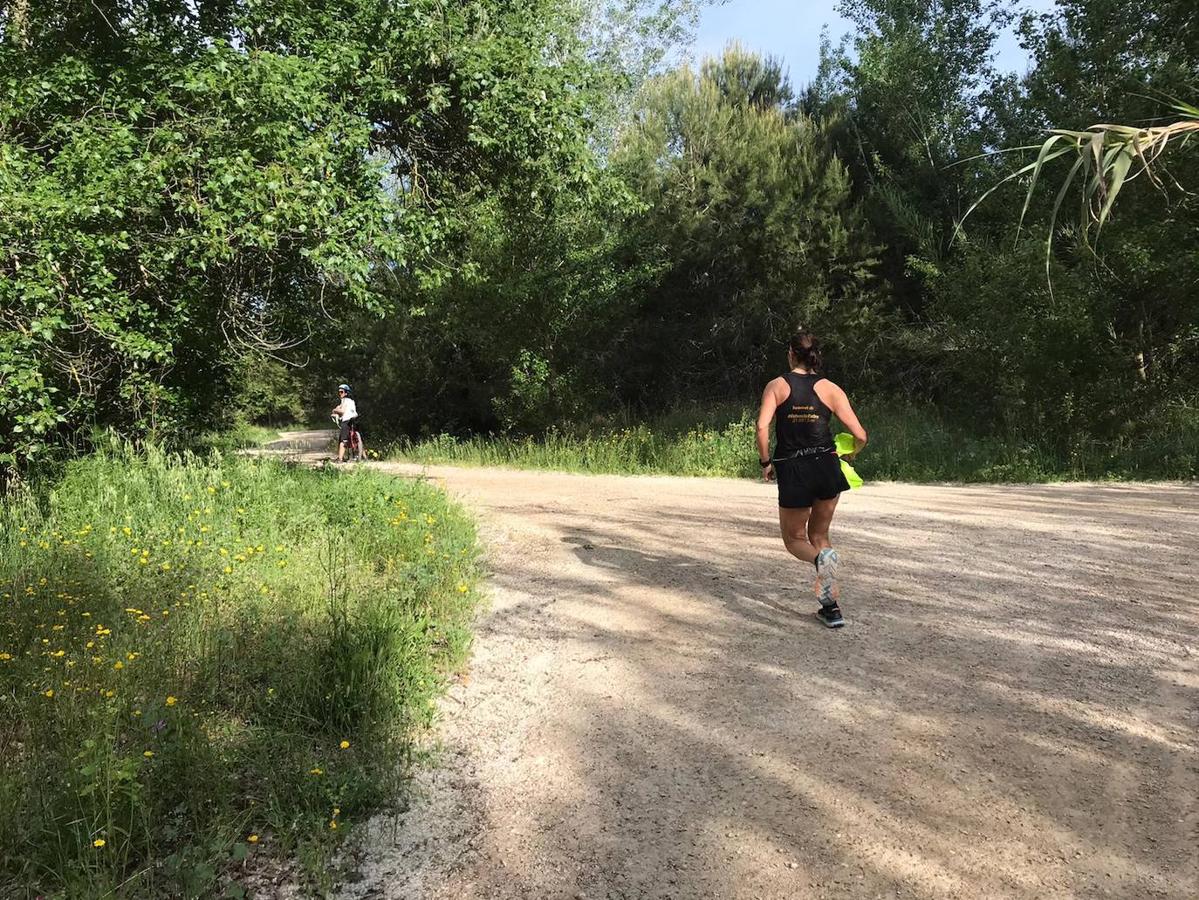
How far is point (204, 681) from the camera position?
3.67 meters

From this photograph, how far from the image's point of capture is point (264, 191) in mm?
7387

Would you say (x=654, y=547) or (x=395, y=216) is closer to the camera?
(x=654, y=547)

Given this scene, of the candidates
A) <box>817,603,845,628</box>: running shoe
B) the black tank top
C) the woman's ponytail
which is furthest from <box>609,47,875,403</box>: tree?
<box>817,603,845,628</box>: running shoe

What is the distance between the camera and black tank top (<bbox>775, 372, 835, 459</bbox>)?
4.86 metres

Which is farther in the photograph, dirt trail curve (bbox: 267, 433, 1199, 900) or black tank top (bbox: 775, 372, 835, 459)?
black tank top (bbox: 775, 372, 835, 459)

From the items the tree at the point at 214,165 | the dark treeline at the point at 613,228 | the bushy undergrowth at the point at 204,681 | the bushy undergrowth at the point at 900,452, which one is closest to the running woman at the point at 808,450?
the dark treeline at the point at 613,228

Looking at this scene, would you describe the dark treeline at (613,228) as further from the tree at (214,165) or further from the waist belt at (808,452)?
the waist belt at (808,452)

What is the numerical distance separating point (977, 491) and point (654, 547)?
18.9ft

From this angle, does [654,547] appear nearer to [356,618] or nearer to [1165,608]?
[356,618]

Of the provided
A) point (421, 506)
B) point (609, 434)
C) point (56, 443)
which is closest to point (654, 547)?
point (421, 506)

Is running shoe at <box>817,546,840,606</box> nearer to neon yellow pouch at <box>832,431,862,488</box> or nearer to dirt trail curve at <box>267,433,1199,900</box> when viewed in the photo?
dirt trail curve at <box>267,433,1199,900</box>

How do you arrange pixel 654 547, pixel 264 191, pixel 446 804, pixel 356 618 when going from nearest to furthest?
1. pixel 446 804
2. pixel 356 618
3. pixel 654 547
4. pixel 264 191

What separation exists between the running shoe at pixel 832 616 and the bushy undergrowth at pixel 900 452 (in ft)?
Answer: 26.3

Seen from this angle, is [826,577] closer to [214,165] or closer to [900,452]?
[214,165]
